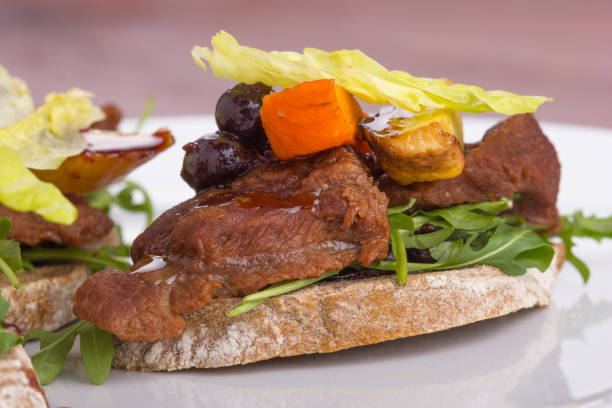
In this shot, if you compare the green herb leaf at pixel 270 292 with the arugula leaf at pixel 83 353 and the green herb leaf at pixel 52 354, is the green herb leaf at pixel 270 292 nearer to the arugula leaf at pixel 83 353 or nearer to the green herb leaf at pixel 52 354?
the arugula leaf at pixel 83 353

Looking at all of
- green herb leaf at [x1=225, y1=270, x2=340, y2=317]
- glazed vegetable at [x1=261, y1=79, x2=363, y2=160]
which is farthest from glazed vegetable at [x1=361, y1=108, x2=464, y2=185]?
green herb leaf at [x1=225, y1=270, x2=340, y2=317]

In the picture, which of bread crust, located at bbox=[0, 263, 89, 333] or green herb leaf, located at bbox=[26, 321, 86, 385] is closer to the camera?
green herb leaf, located at bbox=[26, 321, 86, 385]

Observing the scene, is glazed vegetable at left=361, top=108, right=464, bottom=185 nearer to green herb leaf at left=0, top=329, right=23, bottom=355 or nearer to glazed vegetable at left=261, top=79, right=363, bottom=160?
glazed vegetable at left=261, top=79, right=363, bottom=160

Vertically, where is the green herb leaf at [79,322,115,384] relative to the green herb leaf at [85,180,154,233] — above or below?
above

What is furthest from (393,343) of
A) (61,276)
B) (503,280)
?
(61,276)

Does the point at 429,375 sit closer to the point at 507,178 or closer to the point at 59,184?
the point at 507,178

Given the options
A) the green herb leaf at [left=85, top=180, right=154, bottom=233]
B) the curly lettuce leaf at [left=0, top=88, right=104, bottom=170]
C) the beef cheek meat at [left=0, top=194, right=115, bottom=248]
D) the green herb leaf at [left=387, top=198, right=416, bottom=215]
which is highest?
the curly lettuce leaf at [left=0, top=88, right=104, bottom=170]

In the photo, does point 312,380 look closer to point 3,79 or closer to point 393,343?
point 393,343
